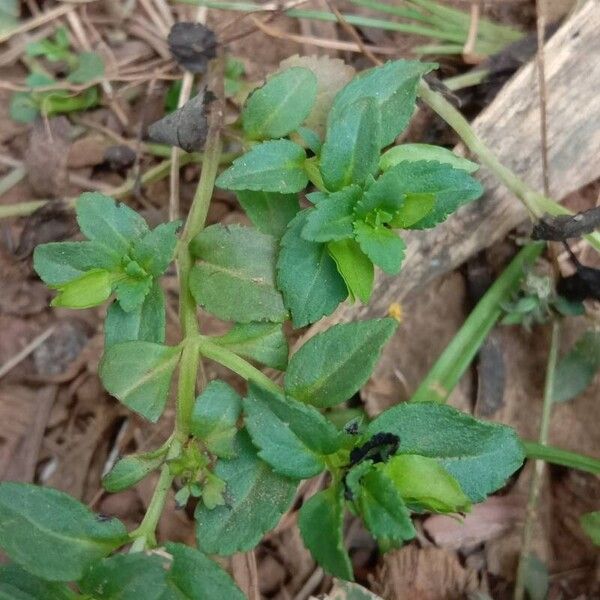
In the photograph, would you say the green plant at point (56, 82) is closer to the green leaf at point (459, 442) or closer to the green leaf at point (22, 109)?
the green leaf at point (22, 109)

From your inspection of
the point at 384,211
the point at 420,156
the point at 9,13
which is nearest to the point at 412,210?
the point at 384,211

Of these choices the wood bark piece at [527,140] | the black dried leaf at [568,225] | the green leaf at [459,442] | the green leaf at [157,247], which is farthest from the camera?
the wood bark piece at [527,140]

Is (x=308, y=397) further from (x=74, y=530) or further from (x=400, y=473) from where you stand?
(x=74, y=530)

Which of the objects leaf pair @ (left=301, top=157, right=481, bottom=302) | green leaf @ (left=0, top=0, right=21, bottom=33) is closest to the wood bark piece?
leaf pair @ (left=301, top=157, right=481, bottom=302)

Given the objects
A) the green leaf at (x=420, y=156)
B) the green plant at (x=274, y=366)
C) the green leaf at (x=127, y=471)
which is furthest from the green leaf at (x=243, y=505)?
the green leaf at (x=420, y=156)

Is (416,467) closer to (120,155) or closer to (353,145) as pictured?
(353,145)

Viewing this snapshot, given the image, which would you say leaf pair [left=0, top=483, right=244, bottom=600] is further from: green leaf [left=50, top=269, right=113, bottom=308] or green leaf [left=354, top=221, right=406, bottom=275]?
green leaf [left=354, top=221, right=406, bottom=275]

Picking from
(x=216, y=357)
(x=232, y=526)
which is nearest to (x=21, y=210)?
(x=216, y=357)
